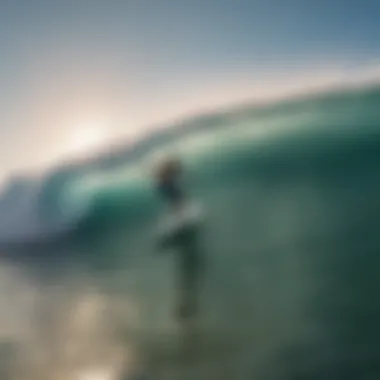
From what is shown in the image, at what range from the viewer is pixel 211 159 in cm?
131

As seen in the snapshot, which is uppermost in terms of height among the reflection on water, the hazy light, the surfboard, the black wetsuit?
the hazy light

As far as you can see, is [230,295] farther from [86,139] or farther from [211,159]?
[86,139]

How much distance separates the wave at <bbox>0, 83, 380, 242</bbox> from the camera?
4.28ft

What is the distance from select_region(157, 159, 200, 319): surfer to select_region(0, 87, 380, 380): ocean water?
14 millimetres

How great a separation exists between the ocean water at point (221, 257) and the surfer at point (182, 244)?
14mm

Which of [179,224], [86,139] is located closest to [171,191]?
[179,224]

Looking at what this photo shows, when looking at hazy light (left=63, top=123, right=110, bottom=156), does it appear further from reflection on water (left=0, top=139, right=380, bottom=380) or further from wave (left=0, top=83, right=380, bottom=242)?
reflection on water (left=0, top=139, right=380, bottom=380)

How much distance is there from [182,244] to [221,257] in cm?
6

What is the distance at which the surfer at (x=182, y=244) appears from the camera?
4.10 feet

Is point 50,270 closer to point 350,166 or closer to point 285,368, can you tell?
point 285,368

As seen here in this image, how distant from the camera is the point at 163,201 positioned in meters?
1.29

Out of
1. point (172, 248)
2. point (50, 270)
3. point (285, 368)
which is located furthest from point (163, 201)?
point (285, 368)

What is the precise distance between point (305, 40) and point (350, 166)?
22 centimetres

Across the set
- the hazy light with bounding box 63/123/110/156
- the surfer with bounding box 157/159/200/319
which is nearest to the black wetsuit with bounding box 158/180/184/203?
the surfer with bounding box 157/159/200/319
